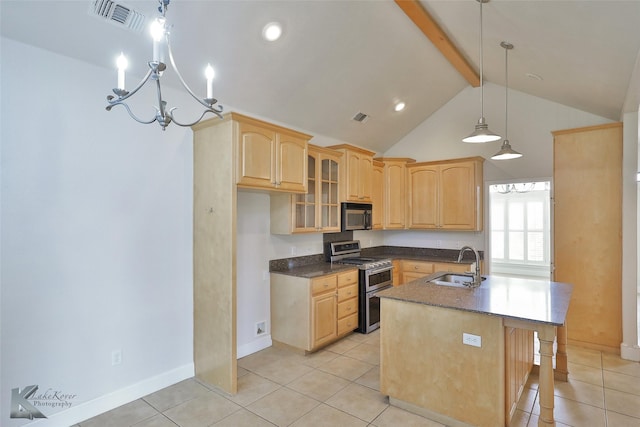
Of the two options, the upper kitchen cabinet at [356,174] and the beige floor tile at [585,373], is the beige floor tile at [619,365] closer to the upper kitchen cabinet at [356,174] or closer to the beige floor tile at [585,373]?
the beige floor tile at [585,373]

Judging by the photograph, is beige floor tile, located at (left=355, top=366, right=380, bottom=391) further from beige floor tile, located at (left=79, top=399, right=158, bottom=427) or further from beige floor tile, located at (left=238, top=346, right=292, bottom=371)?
beige floor tile, located at (left=79, top=399, right=158, bottom=427)

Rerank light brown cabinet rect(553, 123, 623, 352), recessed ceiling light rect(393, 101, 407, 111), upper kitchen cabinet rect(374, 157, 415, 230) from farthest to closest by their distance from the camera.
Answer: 1. upper kitchen cabinet rect(374, 157, 415, 230)
2. recessed ceiling light rect(393, 101, 407, 111)
3. light brown cabinet rect(553, 123, 623, 352)

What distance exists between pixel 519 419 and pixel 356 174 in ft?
10.5

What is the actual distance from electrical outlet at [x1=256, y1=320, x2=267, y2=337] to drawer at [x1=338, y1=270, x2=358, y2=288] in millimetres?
982

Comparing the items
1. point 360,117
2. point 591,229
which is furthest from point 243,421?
point 591,229

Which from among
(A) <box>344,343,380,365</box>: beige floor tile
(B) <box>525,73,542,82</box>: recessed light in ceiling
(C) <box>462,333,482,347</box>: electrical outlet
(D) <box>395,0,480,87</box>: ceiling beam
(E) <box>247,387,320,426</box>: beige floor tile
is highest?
(D) <box>395,0,480,87</box>: ceiling beam

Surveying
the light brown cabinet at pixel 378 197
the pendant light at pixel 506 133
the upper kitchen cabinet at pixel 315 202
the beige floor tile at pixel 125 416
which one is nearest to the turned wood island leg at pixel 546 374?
the pendant light at pixel 506 133

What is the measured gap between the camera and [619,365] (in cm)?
350

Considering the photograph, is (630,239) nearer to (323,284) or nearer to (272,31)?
(323,284)

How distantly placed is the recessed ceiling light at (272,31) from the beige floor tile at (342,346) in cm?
327

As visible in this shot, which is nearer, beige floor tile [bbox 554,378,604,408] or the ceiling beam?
beige floor tile [bbox 554,378,604,408]

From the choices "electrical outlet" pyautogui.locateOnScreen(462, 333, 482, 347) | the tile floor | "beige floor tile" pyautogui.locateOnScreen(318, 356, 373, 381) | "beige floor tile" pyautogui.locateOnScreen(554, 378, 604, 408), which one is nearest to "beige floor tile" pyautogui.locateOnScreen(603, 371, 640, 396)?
the tile floor

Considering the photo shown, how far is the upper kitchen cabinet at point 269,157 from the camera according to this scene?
3.08m

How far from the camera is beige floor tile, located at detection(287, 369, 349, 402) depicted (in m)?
3.02
